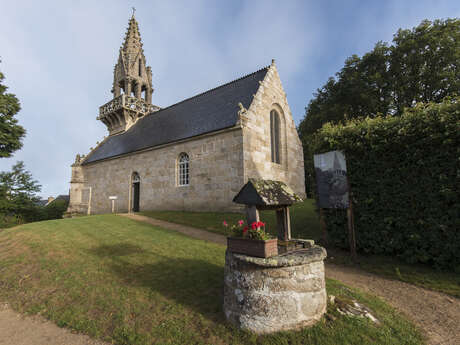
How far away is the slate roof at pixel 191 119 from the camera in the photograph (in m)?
15.2

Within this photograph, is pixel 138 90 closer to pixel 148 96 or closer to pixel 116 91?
pixel 148 96

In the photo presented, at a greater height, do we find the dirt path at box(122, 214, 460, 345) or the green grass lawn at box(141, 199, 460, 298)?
the green grass lawn at box(141, 199, 460, 298)

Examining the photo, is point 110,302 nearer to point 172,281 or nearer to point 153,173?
point 172,281

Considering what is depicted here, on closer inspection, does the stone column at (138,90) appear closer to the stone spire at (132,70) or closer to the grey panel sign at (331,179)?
the stone spire at (132,70)

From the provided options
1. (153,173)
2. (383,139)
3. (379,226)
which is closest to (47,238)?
(153,173)

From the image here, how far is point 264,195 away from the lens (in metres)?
3.91

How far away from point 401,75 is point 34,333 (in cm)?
2667

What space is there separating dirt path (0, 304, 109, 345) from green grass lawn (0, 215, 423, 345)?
0.13 metres

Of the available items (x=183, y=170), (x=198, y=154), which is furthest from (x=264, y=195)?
(x=183, y=170)

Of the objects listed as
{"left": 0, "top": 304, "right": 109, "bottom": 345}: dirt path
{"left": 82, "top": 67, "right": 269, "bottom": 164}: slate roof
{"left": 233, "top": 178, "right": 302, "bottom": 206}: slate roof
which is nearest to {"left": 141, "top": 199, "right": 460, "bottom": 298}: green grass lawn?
{"left": 233, "top": 178, "right": 302, "bottom": 206}: slate roof

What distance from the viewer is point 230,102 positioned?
16.1 m

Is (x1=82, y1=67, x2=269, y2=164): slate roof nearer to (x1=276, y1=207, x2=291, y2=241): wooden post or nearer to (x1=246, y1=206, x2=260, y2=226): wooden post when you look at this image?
(x1=276, y1=207, x2=291, y2=241): wooden post

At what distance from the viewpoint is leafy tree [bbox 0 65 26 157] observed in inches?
730

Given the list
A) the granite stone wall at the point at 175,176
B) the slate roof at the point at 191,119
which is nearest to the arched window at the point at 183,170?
the granite stone wall at the point at 175,176
